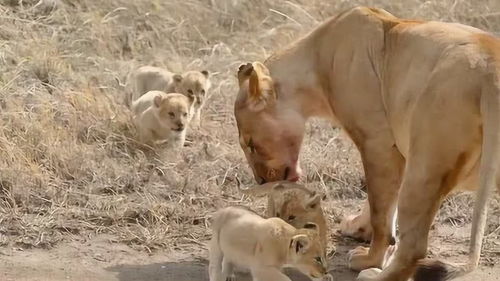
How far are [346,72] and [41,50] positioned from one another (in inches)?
148

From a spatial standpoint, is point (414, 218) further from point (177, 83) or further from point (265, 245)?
point (177, 83)

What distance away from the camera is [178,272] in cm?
582

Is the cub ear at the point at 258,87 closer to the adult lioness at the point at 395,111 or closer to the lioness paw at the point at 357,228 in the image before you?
the adult lioness at the point at 395,111

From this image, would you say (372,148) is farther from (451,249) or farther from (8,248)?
(8,248)

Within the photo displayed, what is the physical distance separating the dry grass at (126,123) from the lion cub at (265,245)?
0.94 m

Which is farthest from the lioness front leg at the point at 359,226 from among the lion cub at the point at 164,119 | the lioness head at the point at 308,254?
the lion cub at the point at 164,119

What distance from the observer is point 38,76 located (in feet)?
28.1

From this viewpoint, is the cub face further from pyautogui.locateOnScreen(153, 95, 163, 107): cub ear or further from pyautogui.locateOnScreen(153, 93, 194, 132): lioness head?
pyautogui.locateOnScreen(153, 95, 163, 107): cub ear

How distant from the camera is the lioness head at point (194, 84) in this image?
813cm

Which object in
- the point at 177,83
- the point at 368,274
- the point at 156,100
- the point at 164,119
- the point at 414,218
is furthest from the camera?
the point at 177,83

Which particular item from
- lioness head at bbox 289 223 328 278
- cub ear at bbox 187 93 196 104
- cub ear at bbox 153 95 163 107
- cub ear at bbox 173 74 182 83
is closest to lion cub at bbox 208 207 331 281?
lioness head at bbox 289 223 328 278

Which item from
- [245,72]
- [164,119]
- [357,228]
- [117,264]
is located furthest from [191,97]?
[117,264]

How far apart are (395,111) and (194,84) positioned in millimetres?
2873

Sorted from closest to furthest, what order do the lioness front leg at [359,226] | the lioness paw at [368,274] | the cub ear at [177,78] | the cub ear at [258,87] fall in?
1. the lioness paw at [368,274]
2. the cub ear at [258,87]
3. the lioness front leg at [359,226]
4. the cub ear at [177,78]
